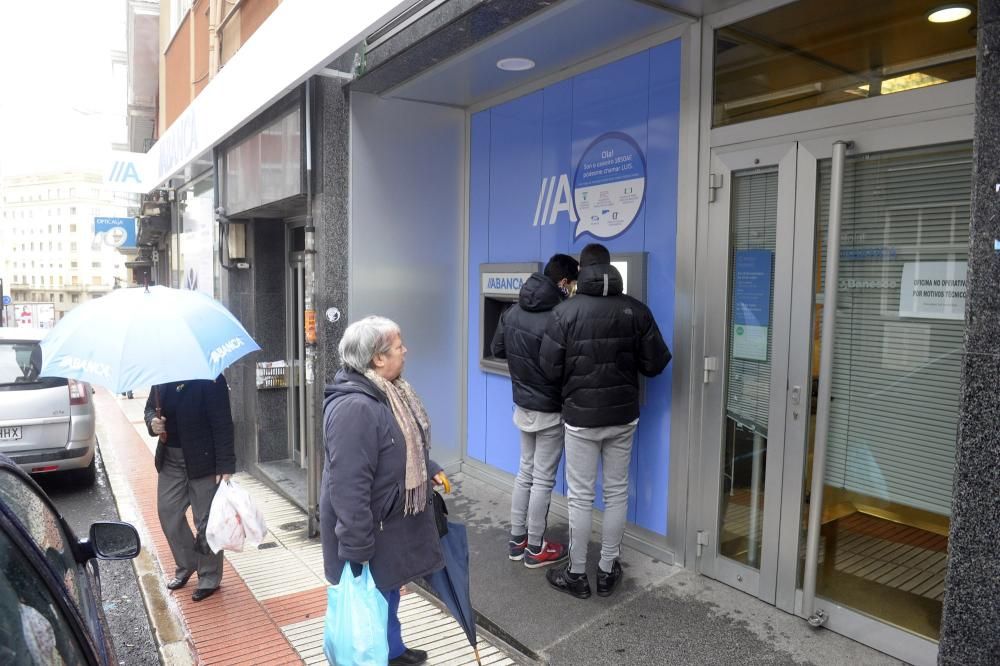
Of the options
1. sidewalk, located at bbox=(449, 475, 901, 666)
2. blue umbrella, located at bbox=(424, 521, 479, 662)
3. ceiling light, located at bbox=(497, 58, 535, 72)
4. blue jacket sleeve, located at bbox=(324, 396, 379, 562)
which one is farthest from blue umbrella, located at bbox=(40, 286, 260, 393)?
ceiling light, located at bbox=(497, 58, 535, 72)

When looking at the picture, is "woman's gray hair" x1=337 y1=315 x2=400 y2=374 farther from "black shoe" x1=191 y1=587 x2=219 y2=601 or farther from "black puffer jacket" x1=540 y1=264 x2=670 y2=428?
"black shoe" x1=191 y1=587 x2=219 y2=601

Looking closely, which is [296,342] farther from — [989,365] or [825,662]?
[989,365]

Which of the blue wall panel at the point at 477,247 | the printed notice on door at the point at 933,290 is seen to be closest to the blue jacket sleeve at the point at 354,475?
the printed notice on door at the point at 933,290

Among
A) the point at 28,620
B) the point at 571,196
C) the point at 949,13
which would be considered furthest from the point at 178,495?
the point at 949,13

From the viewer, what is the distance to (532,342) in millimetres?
4328

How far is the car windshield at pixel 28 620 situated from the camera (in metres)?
1.37

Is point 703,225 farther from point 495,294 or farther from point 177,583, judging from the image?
point 177,583

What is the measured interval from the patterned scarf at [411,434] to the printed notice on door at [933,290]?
2248mm

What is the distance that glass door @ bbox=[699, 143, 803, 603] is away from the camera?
12.1ft

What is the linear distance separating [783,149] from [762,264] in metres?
0.60

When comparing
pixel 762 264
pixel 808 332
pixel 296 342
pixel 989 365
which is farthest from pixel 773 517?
pixel 296 342

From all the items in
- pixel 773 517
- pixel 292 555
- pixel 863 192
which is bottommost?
pixel 292 555

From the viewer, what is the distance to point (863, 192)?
132 inches

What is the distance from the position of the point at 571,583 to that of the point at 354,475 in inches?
71.1
